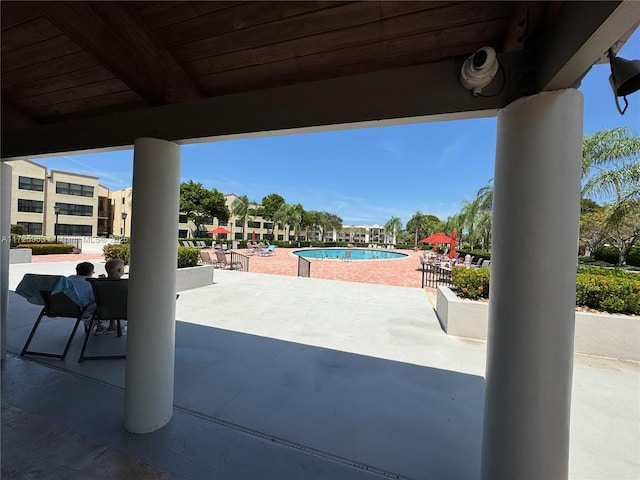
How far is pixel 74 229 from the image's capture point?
130 ft

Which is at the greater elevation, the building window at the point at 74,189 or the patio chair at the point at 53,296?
the building window at the point at 74,189

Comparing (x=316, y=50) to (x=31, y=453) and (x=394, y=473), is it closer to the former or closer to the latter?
(x=394, y=473)

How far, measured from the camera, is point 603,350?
4.05m

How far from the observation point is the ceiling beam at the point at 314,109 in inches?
62.8

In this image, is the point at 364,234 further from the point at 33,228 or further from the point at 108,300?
the point at 108,300

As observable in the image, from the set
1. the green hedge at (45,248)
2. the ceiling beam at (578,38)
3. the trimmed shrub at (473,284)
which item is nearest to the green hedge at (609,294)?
the trimmed shrub at (473,284)

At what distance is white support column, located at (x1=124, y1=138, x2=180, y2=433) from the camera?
87.0 inches

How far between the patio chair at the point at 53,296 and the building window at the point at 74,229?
151 feet

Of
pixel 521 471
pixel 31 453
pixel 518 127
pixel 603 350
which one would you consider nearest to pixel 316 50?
pixel 518 127

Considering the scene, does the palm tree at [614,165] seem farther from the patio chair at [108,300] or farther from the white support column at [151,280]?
the patio chair at [108,300]

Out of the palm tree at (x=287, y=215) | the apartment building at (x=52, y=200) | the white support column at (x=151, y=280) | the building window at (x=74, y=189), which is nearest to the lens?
the white support column at (x=151, y=280)

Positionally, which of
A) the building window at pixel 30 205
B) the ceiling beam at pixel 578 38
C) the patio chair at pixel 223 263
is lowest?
the patio chair at pixel 223 263

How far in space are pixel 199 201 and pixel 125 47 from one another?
36.3m

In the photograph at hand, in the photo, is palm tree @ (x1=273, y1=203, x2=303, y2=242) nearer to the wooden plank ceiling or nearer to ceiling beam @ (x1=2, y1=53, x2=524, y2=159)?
ceiling beam @ (x1=2, y1=53, x2=524, y2=159)
